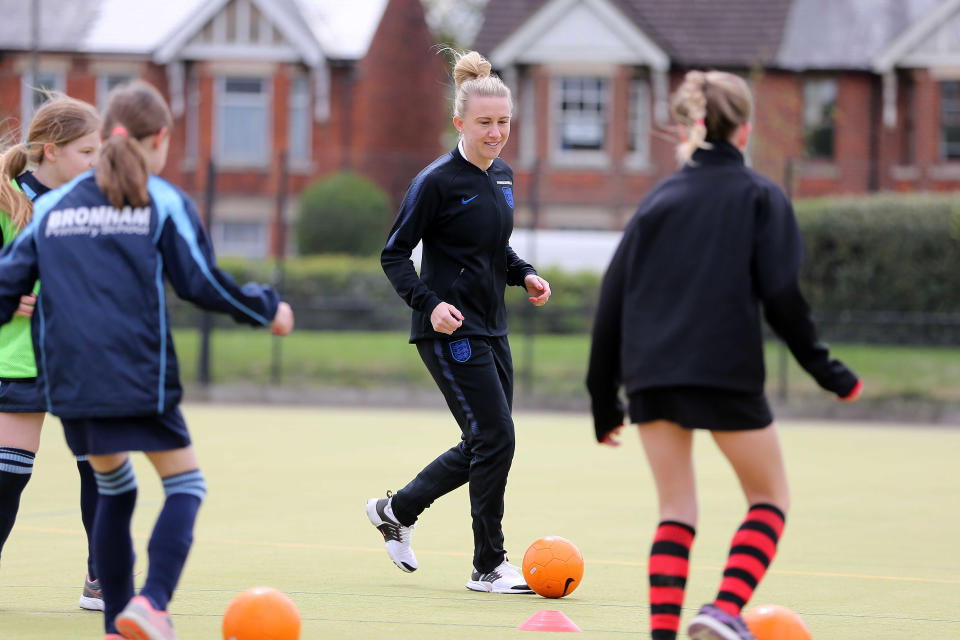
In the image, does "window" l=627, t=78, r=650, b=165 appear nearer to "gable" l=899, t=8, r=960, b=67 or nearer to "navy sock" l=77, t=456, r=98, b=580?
"gable" l=899, t=8, r=960, b=67

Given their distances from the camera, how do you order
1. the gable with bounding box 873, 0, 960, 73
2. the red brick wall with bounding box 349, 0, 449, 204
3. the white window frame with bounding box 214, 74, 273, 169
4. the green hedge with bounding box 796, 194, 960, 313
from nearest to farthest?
the green hedge with bounding box 796, 194, 960, 313
the gable with bounding box 873, 0, 960, 73
the white window frame with bounding box 214, 74, 273, 169
the red brick wall with bounding box 349, 0, 449, 204

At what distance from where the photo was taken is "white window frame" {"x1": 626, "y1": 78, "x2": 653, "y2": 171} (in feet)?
94.0

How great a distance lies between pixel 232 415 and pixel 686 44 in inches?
619

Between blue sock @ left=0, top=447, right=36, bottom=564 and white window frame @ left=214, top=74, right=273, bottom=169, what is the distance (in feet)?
77.3

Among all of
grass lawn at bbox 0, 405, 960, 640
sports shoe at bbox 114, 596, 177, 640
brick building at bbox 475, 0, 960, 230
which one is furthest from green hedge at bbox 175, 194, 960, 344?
sports shoe at bbox 114, 596, 177, 640

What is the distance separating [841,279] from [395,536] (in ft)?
49.0

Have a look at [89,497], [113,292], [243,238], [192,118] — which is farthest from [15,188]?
[192,118]

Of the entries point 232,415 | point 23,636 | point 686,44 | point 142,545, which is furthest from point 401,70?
point 23,636

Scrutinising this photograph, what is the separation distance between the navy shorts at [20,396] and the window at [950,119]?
25.7 m

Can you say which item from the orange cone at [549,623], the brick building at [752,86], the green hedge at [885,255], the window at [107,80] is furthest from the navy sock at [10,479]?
the window at [107,80]

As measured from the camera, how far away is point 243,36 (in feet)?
95.0

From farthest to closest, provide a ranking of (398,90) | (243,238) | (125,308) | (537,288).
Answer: (398,90) → (243,238) → (537,288) → (125,308)

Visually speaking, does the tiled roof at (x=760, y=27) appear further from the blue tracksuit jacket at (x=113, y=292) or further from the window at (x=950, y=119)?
the blue tracksuit jacket at (x=113, y=292)

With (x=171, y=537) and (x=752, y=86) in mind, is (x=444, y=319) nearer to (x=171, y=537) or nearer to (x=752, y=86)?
(x=171, y=537)
